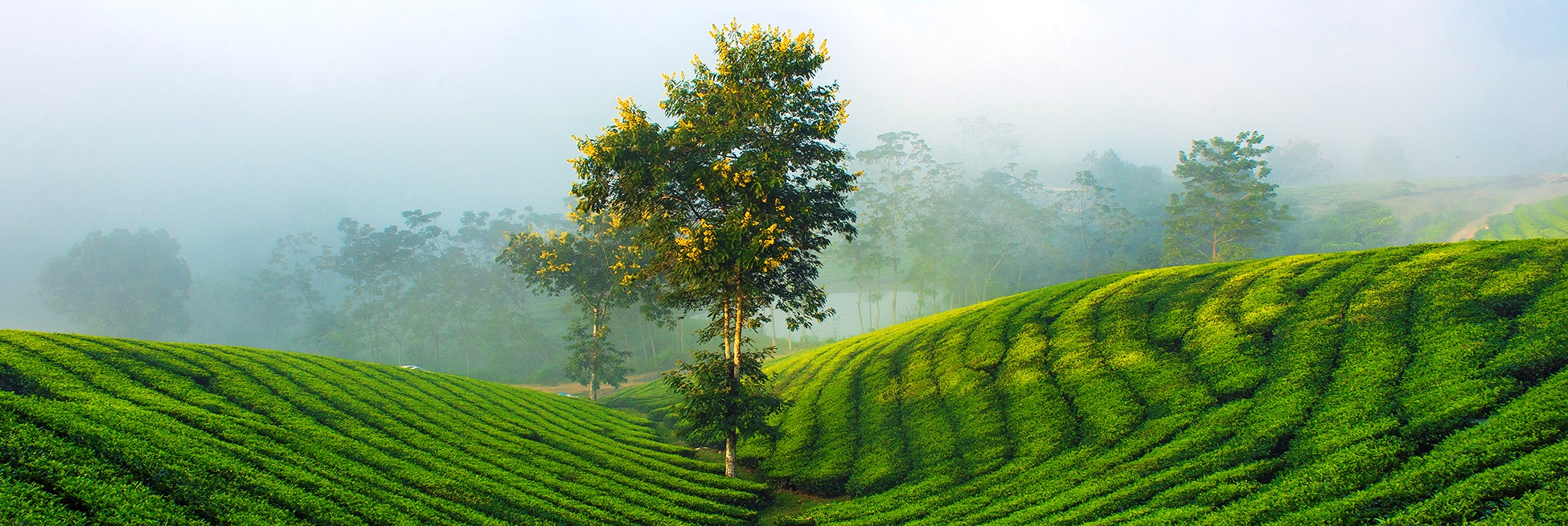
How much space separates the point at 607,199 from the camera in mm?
16953

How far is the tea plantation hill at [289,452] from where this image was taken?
8.45 meters

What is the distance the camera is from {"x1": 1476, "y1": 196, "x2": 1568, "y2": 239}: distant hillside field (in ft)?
184

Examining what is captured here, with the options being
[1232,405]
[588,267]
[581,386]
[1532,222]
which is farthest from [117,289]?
[1532,222]

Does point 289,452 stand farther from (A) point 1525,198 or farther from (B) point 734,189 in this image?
(A) point 1525,198

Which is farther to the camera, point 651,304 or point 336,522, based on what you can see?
point 651,304

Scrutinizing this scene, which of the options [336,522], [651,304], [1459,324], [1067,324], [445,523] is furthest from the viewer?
[651,304]

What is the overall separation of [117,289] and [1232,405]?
10158 cm

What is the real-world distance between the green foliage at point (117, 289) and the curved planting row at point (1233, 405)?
86.7 m

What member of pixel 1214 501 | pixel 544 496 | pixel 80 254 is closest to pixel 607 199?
A: pixel 544 496

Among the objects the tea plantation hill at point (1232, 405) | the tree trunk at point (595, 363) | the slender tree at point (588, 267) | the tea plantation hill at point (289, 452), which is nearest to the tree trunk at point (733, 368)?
the tea plantation hill at point (289, 452)

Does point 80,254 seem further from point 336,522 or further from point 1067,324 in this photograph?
point 1067,324

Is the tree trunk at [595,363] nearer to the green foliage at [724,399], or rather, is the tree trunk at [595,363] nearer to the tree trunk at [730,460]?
the green foliage at [724,399]

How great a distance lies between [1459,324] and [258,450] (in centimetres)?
2463

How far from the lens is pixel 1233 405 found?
42.5ft
